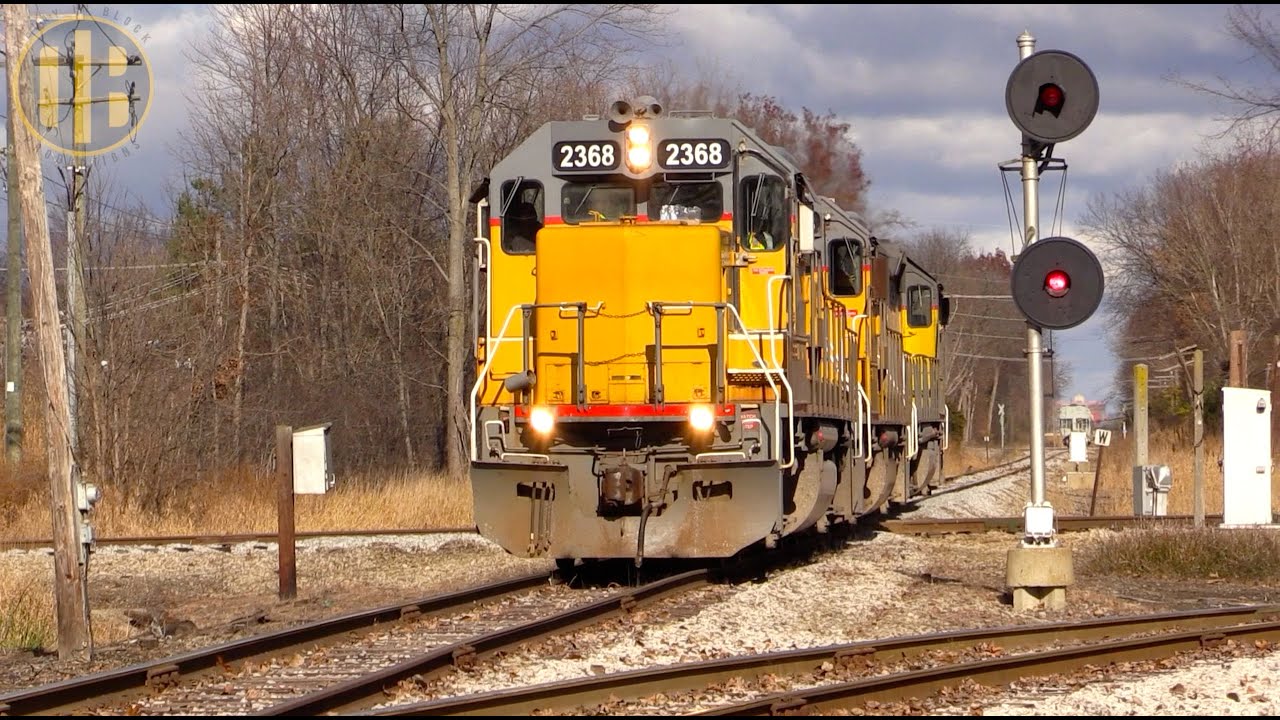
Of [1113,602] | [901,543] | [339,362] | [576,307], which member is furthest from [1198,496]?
[339,362]

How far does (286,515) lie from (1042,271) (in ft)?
21.6

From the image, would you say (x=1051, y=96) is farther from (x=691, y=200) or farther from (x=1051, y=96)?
(x=691, y=200)

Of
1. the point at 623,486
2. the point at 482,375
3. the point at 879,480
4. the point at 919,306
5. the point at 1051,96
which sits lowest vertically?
the point at 879,480

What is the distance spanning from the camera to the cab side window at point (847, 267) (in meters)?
15.0

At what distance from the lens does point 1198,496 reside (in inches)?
645

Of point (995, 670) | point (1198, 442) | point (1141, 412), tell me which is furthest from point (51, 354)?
point (1141, 412)

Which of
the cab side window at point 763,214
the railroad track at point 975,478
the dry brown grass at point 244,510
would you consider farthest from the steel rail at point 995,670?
the railroad track at point 975,478

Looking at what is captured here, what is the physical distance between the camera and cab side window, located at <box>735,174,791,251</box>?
38.7ft

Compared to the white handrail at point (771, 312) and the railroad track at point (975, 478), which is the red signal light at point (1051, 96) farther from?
the railroad track at point (975, 478)

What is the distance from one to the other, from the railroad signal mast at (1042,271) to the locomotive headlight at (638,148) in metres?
2.82

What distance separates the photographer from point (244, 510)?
2083 centimetres

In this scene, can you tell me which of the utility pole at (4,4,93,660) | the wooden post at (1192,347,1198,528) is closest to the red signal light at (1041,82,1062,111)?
the wooden post at (1192,347,1198,528)

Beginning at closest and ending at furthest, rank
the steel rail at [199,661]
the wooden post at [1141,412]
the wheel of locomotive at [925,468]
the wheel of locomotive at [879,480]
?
the steel rail at [199,661]
the wheel of locomotive at [879,480]
the wooden post at [1141,412]
the wheel of locomotive at [925,468]

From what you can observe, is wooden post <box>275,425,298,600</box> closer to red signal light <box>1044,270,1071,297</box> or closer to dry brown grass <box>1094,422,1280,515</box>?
red signal light <box>1044,270,1071,297</box>
